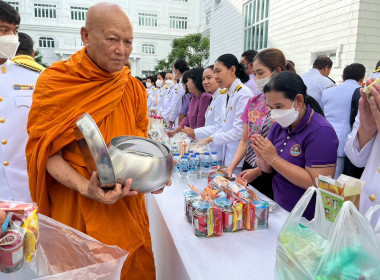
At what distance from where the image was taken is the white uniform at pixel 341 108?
3.61 m

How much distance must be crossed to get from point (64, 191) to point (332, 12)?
7.49 metres

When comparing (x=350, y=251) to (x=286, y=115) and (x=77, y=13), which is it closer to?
(x=286, y=115)

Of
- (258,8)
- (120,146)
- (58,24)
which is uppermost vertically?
(58,24)

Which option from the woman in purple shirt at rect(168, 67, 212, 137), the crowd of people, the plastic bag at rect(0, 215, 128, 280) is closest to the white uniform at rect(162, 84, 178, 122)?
the woman in purple shirt at rect(168, 67, 212, 137)

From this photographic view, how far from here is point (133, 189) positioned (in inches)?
41.5

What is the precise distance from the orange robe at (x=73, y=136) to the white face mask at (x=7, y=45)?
1.92 ft

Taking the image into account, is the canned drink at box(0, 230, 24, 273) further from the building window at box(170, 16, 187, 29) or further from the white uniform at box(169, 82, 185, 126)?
the building window at box(170, 16, 187, 29)

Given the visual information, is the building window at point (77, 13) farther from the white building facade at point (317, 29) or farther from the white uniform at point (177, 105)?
the white uniform at point (177, 105)

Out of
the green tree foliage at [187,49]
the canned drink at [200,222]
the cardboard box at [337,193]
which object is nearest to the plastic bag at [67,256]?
the canned drink at [200,222]

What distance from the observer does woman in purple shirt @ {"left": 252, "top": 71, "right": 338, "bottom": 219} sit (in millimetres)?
1504

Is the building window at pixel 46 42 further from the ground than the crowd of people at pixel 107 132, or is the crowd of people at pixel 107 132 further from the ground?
the building window at pixel 46 42

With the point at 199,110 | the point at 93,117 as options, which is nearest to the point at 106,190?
the point at 93,117

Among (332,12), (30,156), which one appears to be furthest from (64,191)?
(332,12)

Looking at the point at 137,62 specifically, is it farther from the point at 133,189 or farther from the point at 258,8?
the point at 133,189
